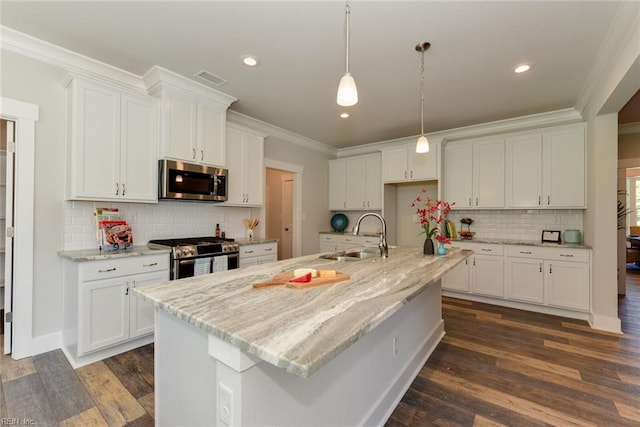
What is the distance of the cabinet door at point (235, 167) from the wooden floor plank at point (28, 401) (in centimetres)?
229

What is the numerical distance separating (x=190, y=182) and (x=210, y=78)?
1.09 m

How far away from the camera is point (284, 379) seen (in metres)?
1.08

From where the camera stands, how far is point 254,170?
3.94 m

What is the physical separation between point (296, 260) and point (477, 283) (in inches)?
124

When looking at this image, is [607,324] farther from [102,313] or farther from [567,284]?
[102,313]

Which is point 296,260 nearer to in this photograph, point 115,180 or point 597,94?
point 115,180

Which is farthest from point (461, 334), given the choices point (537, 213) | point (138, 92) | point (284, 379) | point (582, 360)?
point (138, 92)

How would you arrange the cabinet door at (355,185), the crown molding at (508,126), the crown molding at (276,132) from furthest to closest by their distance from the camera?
the cabinet door at (355,185)
the crown molding at (276,132)
the crown molding at (508,126)

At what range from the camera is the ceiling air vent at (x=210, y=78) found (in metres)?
2.79

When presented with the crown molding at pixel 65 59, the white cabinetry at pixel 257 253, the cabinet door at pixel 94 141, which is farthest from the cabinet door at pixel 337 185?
the cabinet door at pixel 94 141

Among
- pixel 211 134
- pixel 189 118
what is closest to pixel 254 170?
pixel 211 134

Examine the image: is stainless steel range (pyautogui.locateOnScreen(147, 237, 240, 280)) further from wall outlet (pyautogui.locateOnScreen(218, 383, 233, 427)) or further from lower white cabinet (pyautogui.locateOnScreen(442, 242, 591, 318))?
lower white cabinet (pyautogui.locateOnScreen(442, 242, 591, 318))

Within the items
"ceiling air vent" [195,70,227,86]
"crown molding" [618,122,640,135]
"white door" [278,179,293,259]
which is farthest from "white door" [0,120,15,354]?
"crown molding" [618,122,640,135]

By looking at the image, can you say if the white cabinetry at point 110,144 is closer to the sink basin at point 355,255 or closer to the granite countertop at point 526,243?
the sink basin at point 355,255
